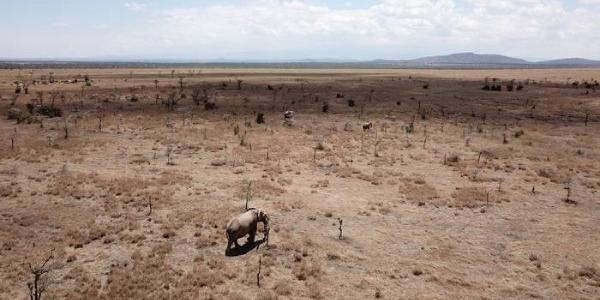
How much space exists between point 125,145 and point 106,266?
15.4 m

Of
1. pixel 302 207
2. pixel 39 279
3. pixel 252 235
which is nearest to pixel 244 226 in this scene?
pixel 252 235

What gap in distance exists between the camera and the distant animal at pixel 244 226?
13.1 m

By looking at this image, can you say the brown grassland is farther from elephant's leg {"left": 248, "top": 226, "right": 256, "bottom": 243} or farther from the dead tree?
elephant's leg {"left": 248, "top": 226, "right": 256, "bottom": 243}

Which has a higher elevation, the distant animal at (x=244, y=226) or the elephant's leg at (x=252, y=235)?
the distant animal at (x=244, y=226)

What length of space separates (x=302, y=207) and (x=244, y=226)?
427cm

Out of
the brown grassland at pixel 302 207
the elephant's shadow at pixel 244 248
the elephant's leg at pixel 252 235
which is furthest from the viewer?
the elephant's leg at pixel 252 235

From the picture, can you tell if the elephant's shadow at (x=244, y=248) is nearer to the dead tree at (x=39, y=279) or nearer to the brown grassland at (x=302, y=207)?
the brown grassland at (x=302, y=207)

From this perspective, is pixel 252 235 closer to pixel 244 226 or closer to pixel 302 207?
pixel 244 226

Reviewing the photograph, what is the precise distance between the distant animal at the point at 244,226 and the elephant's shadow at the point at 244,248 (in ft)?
0.29

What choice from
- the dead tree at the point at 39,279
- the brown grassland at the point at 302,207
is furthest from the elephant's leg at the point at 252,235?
the dead tree at the point at 39,279

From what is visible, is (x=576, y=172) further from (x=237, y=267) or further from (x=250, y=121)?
(x=250, y=121)

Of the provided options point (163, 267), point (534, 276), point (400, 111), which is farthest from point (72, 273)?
point (400, 111)

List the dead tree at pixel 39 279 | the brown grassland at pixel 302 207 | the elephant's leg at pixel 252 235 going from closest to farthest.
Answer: the dead tree at pixel 39 279 < the brown grassland at pixel 302 207 < the elephant's leg at pixel 252 235

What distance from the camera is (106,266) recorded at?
39.9 feet
